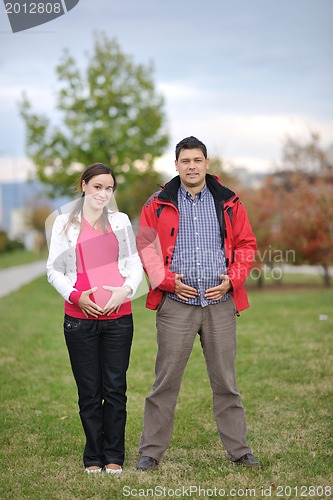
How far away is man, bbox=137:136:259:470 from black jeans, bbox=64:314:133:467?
0.25 metres

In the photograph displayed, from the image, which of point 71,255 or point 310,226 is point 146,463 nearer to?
point 71,255

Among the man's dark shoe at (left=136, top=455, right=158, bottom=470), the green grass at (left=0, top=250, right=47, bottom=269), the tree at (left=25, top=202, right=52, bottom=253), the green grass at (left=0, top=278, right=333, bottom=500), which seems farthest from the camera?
the tree at (left=25, top=202, right=52, bottom=253)

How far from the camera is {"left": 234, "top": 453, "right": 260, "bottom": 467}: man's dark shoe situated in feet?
14.8

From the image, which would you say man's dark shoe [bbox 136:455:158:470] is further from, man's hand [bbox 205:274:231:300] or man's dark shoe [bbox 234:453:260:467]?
man's hand [bbox 205:274:231:300]

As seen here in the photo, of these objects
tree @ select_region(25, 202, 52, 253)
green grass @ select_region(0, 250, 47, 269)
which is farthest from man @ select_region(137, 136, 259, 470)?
tree @ select_region(25, 202, 52, 253)

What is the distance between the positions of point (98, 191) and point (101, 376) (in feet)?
4.17

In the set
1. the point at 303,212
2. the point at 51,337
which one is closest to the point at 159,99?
the point at 303,212

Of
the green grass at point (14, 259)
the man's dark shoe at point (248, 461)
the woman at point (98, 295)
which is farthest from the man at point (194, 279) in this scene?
the green grass at point (14, 259)

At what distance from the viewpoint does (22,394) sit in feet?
22.7

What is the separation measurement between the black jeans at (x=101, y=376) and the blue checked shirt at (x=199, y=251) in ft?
1.64

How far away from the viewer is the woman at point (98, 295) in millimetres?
4273

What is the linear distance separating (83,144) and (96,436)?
16.9 meters

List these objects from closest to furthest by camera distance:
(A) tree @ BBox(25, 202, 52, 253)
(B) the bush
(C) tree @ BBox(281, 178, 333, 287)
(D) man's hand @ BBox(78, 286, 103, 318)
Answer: (D) man's hand @ BBox(78, 286, 103, 318) < (C) tree @ BBox(281, 178, 333, 287) < (B) the bush < (A) tree @ BBox(25, 202, 52, 253)

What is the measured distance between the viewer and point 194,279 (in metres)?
4.42
